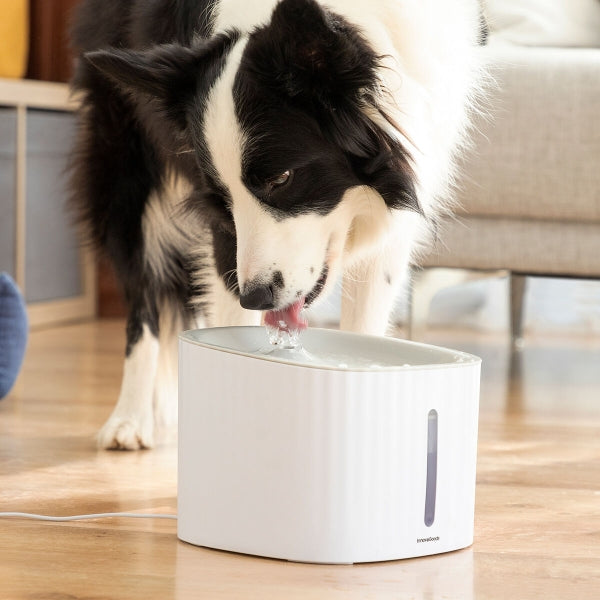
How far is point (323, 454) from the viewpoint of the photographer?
1.18 m

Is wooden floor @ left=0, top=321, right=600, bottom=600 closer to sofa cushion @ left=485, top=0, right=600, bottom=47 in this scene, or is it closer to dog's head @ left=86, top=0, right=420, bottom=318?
dog's head @ left=86, top=0, right=420, bottom=318

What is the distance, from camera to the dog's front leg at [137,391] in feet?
6.20

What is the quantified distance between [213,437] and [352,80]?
494 mm

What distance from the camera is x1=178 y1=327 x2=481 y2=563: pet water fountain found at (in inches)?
46.6

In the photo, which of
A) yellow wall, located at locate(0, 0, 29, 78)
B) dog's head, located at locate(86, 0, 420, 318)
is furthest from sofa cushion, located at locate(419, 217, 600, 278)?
yellow wall, located at locate(0, 0, 29, 78)

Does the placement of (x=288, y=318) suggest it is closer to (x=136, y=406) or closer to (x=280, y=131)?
(x=280, y=131)

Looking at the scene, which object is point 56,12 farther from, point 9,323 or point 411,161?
point 411,161

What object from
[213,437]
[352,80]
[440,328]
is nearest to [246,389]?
[213,437]

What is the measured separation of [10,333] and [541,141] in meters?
1.21

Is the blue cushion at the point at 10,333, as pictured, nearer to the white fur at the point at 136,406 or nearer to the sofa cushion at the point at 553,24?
the white fur at the point at 136,406

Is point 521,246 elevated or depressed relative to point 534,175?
depressed

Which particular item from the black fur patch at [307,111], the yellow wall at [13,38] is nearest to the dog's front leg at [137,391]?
the black fur patch at [307,111]

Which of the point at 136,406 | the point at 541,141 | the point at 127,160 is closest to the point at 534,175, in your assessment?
the point at 541,141

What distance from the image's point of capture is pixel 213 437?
1.23 m
